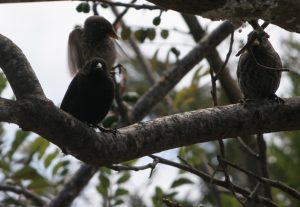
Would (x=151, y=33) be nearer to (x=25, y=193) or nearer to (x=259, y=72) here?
(x=259, y=72)

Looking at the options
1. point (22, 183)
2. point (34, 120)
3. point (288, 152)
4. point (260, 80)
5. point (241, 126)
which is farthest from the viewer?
point (288, 152)

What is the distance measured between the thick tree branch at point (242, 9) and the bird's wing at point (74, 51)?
3.67 meters

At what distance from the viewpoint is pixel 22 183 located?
618cm

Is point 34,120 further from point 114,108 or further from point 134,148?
point 114,108

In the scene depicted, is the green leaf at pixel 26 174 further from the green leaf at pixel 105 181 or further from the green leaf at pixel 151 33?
the green leaf at pixel 151 33

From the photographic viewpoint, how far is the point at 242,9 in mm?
3713

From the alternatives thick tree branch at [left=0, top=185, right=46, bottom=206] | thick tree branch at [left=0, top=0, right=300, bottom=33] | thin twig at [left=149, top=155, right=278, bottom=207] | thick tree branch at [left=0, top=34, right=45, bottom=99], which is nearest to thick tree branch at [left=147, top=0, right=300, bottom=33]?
thick tree branch at [left=0, top=0, right=300, bottom=33]

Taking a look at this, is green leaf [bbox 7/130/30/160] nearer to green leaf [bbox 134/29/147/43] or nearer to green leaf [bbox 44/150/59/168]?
green leaf [bbox 44/150/59/168]

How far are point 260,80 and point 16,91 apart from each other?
8.45 ft

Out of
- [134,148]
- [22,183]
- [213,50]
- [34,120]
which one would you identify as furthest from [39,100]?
[213,50]

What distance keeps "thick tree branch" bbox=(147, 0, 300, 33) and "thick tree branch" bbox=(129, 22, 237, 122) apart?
303 cm

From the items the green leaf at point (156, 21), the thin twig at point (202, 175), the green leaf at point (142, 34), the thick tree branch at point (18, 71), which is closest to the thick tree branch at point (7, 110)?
the thick tree branch at point (18, 71)

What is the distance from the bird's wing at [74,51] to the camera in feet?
24.2

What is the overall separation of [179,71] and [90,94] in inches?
84.0
